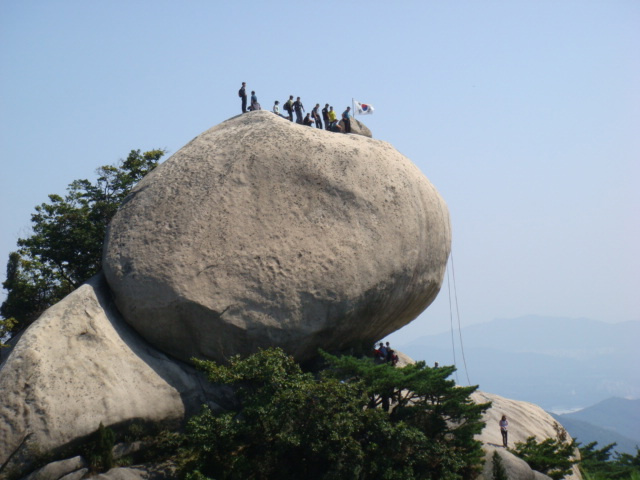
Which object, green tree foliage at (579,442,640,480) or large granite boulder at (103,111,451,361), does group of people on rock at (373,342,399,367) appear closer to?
large granite boulder at (103,111,451,361)

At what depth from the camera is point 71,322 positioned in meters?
17.3

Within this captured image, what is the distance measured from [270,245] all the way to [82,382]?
18.8 ft

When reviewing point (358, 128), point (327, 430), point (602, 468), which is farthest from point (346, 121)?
point (602, 468)

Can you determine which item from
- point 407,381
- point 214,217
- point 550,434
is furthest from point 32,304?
point 550,434

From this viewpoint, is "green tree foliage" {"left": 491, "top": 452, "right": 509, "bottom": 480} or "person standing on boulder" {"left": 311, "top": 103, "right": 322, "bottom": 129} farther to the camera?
"person standing on boulder" {"left": 311, "top": 103, "right": 322, "bottom": 129}

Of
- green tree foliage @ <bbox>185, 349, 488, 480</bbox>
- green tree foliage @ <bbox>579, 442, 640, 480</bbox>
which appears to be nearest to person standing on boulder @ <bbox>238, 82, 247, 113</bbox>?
green tree foliage @ <bbox>185, 349, 488, 480</bbox>

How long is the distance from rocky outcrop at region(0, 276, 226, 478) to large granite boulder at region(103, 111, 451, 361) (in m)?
0.71

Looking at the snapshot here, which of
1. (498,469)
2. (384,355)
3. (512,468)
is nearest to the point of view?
(498,469)

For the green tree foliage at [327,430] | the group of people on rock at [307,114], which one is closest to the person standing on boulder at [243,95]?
the group of people on rock at [307,114]

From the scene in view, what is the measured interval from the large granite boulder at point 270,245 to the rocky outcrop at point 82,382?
27.8 inches

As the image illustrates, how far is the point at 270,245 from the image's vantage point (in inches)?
731

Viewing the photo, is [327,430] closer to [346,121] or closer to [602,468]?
[346,121]

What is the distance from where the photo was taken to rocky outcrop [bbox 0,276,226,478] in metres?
15.4

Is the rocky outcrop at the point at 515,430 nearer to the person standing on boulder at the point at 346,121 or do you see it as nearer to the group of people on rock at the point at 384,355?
the group of people on rock at the point at 384,355
